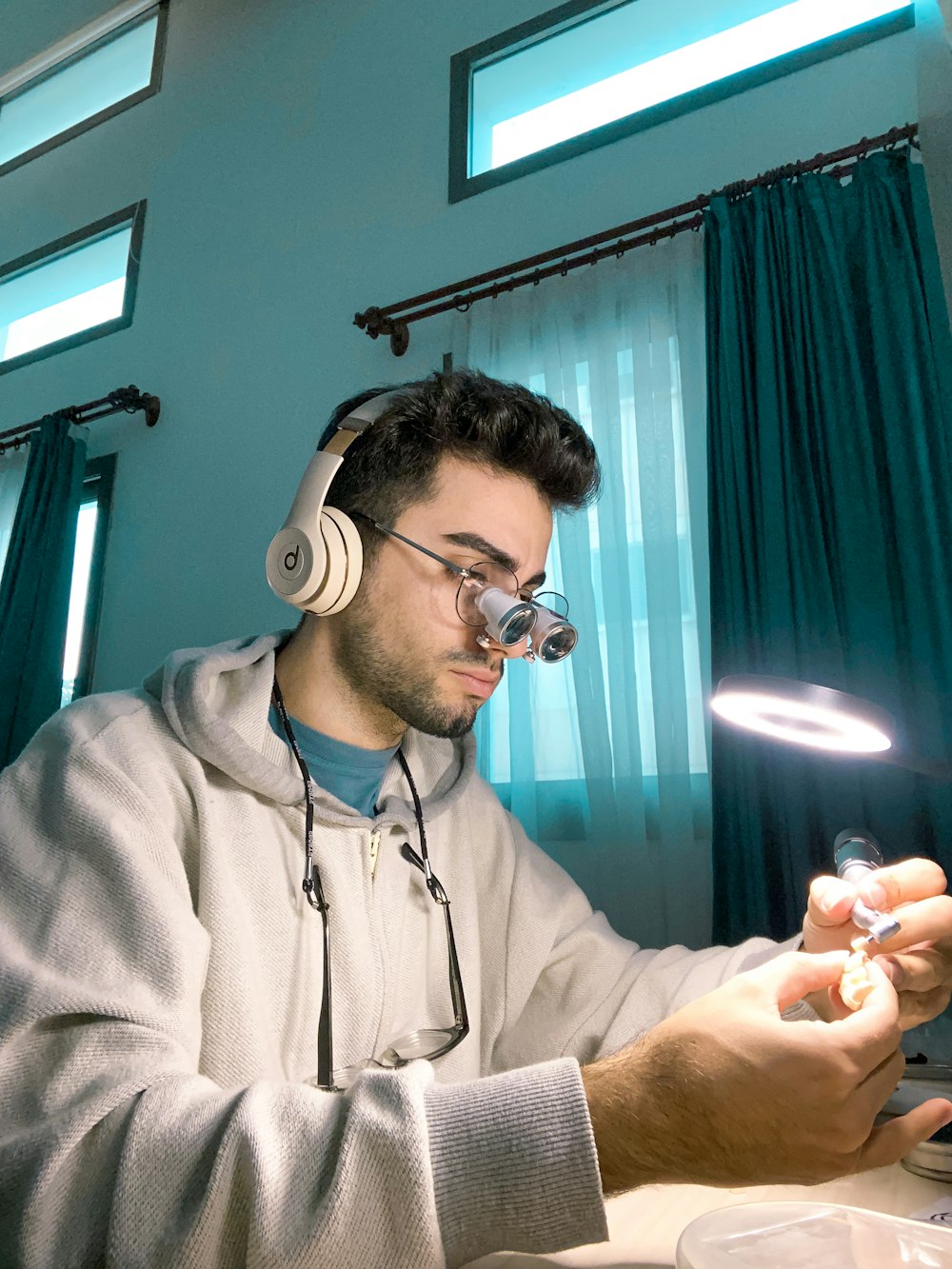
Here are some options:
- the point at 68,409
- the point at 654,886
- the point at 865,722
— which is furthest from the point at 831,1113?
the point at 68,409

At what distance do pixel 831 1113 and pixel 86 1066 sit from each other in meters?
0.64

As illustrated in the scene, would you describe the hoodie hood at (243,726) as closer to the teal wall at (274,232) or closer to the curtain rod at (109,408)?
the teal wall at (274,232)

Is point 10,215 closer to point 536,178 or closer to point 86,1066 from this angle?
point 536,178

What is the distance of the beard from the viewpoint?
55.9 inches

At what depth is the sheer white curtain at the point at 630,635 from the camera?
1.99m

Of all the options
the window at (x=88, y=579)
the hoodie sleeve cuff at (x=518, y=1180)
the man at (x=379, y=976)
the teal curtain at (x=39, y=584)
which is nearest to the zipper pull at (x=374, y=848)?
the man at (x=379, y=976)

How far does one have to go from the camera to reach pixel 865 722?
2.77 ft

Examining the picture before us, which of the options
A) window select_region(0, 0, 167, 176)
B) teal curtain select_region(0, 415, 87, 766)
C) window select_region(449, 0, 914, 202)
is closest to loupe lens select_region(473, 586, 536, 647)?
window select_region(449, 0, 914, 202)

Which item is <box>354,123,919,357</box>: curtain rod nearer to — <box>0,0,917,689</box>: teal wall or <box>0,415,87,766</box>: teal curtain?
<box>0,0,917,689</box>: teal wall

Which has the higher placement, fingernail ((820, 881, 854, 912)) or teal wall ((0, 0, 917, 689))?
teal wall ((0, 0, 917, 689))

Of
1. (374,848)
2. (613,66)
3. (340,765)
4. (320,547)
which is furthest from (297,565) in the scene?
(613,66)

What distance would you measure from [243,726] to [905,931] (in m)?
0.88

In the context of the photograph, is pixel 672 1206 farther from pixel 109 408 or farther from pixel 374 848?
pixel 109 408

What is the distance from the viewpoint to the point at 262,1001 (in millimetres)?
1087
